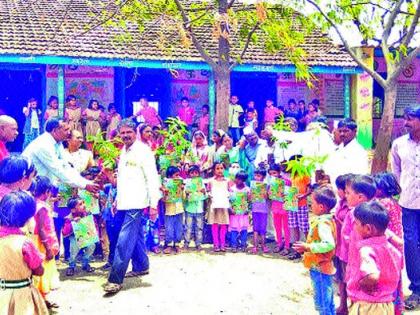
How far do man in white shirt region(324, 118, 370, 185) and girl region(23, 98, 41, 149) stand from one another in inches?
383

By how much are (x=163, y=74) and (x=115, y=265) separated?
1065 cm

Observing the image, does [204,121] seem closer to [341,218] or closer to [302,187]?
[302,187]

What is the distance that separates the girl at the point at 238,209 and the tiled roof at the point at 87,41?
5651mm

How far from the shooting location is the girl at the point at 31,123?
1384cm

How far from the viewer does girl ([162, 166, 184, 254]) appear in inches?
302

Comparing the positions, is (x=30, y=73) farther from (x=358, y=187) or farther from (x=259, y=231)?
(x=358, y=187)

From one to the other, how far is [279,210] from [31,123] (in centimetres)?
823

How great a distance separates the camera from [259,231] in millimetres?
7965

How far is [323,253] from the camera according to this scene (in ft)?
15.6

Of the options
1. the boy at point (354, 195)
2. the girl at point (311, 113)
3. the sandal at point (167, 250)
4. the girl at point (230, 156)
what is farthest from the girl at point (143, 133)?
the girl at point (311, 113)

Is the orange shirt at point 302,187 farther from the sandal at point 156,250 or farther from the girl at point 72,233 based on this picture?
the girl at point 72,233

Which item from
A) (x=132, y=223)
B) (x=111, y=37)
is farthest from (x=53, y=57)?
(x=132, y=223)

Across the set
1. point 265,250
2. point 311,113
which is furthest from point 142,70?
point 265,250

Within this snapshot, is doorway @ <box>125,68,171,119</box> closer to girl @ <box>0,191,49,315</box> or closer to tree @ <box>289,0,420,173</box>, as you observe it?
tree @ <box>289,0,420,173</box>
